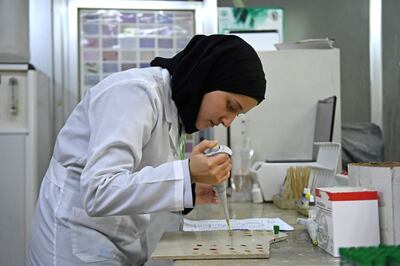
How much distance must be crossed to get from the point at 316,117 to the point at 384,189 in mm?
1358

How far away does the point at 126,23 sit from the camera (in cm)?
294

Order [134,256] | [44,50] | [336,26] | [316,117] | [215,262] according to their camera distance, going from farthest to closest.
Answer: [336,26], [44,50], [316,117], [134,256], [215,262]

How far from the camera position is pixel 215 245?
3.62ft

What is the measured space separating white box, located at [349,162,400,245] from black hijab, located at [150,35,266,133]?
379 mm

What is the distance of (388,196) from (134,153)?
577mm

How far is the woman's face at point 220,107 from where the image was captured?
3.90ft

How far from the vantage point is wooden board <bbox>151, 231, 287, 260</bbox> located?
3.30 ft

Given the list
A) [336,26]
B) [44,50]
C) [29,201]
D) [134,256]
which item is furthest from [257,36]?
[134,256]

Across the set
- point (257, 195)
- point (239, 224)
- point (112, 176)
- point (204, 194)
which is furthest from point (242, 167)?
point (112, 176)

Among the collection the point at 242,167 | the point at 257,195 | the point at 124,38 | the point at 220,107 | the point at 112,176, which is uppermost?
the point at 124,38

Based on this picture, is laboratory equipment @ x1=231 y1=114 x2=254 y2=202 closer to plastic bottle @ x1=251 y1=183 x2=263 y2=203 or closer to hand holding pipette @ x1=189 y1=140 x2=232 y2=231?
plastic bottle @ x1=251 y1=183 x2=263 y2=203

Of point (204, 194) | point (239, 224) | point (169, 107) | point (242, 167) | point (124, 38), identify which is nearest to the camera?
point (169, 107)

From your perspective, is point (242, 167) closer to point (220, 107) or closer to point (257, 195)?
point (257, 195)

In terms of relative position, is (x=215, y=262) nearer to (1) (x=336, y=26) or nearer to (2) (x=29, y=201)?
(2) (x=29, y=201)
